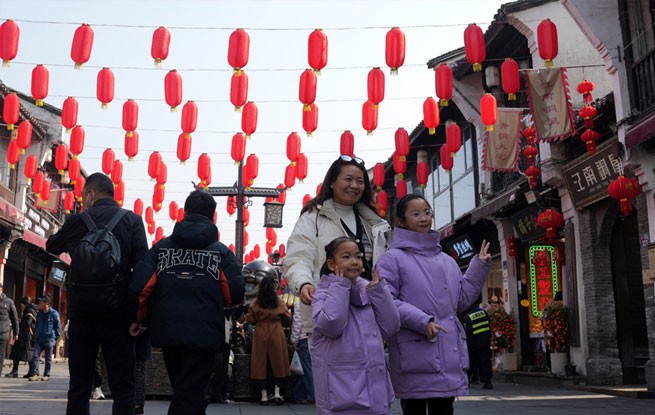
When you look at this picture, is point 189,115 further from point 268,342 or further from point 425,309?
point 425,309

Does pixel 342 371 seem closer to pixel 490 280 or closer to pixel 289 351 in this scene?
pixel 289 351

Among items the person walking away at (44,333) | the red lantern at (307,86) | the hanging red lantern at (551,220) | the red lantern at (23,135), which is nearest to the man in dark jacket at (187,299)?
the red lantern at (307,86)

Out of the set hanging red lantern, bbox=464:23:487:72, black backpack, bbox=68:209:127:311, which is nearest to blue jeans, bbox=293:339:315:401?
black backpack, bbox=68:209:127:311

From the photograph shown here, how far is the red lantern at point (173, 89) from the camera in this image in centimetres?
1397

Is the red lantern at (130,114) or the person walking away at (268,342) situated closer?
the person walking away at (268,342)

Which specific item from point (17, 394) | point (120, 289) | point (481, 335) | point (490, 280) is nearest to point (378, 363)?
point (120, 289)

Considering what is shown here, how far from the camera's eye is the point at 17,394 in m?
10.6

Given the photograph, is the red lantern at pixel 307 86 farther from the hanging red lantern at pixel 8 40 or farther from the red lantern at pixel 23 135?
the red lantern at pixel 23 135

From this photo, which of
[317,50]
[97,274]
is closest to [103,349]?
[97,274]

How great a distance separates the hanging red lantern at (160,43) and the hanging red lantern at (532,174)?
24.7ft

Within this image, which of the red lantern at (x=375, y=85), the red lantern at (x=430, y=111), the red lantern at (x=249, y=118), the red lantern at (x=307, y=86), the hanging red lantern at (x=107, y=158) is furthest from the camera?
the hanging red lantern at (x=107, y=158)

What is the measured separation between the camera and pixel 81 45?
12.4m

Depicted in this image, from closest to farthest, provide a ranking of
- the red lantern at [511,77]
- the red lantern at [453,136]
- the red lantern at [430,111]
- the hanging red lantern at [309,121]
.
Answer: the red lantern at [511,77], the hanging red lantern at [309,121], the red lantern at [430,111], the red lantern at [453,136]

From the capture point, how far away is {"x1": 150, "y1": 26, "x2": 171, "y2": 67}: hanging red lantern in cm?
1252
